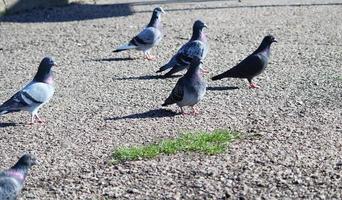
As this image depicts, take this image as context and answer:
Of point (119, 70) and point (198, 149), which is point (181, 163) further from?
point (119, 70)

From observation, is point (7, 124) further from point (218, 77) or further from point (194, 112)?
point (218, 77)

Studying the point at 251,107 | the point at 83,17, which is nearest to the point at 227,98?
the point at 251,107

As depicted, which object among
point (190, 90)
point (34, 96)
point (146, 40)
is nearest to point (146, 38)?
point (146, 40)

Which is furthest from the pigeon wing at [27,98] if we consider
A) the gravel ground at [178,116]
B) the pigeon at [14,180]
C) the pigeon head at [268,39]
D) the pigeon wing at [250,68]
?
the pigeon head at [268,39]

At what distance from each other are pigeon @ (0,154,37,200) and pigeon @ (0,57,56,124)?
2271 mm

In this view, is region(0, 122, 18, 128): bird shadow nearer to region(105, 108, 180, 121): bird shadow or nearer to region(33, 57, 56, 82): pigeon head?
region(33, 57, 56, 82): pigeon head

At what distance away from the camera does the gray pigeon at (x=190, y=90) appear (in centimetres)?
805

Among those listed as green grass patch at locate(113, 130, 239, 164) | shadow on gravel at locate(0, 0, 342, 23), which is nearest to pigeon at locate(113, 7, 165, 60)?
green grass patch at locate(113, 130, 239, 164)

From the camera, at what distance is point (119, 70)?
1106 cm

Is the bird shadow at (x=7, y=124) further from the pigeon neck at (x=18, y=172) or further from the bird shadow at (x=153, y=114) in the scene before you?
the pigeon neck at (x=18, y=172)

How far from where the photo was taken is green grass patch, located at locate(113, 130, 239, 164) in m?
6.68

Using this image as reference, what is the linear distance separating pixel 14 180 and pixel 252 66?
15.0ft

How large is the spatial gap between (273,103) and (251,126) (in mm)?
1111

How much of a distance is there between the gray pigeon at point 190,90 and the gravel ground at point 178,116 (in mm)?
189
